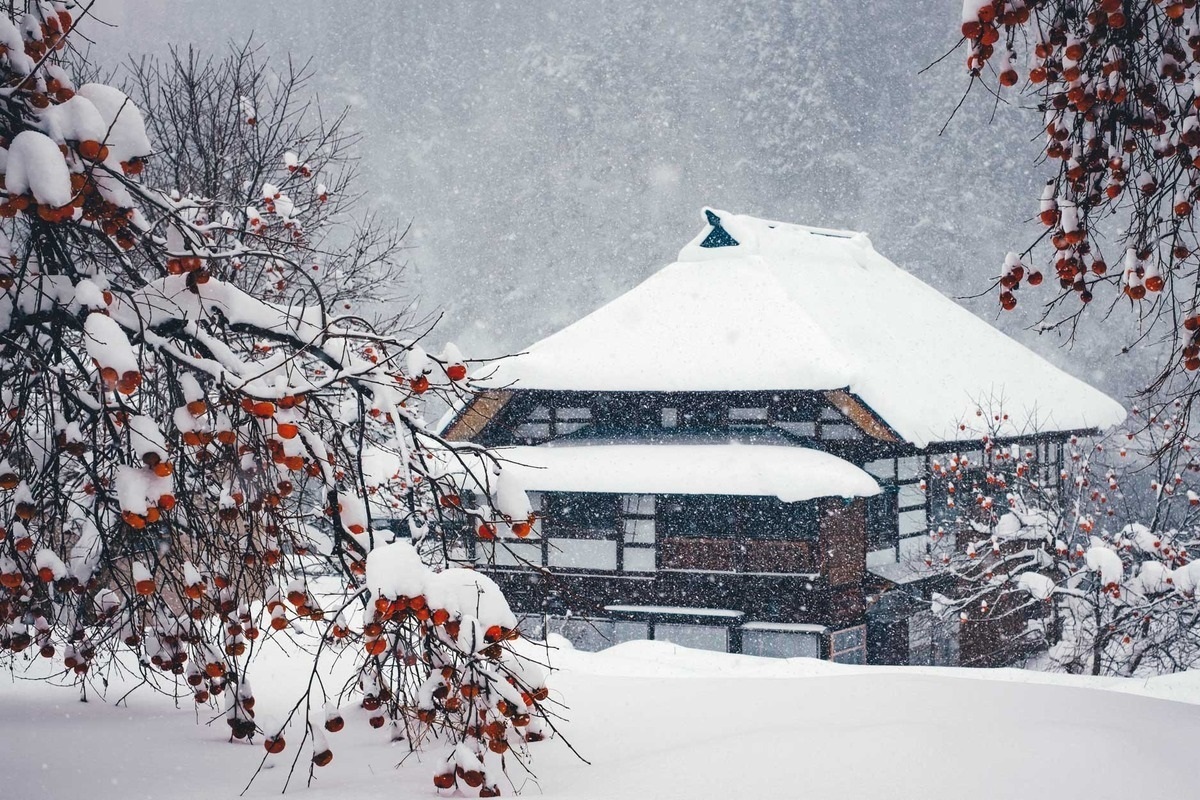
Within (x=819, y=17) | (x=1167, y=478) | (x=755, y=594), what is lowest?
(x=755, y=594)

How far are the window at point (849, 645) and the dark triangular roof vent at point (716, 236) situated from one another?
25.7 feet

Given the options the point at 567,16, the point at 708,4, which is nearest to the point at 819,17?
the point at 708,4

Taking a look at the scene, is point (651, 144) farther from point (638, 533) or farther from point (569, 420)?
point (638, 533)

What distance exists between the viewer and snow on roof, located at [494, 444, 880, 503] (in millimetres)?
12461

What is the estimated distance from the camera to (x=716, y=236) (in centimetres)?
1842

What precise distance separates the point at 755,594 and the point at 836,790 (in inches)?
404

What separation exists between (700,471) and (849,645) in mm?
3934

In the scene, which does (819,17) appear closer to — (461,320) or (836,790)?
(461,320)

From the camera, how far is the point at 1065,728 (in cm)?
423

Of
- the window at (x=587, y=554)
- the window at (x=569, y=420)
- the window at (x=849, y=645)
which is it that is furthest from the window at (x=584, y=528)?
the window at (x=849, y=645)

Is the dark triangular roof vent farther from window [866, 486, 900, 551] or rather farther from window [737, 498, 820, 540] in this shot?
window [737, 498, 820, 540]

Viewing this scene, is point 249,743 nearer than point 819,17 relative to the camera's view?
Yes

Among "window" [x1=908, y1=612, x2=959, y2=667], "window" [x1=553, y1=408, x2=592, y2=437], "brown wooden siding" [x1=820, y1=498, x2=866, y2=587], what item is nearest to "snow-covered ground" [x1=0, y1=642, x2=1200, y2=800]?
"brown wooden siding" [x1=820, y1=498, x2=866, y2=587]

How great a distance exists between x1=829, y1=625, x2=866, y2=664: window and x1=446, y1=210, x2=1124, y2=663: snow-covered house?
0.04 meters
